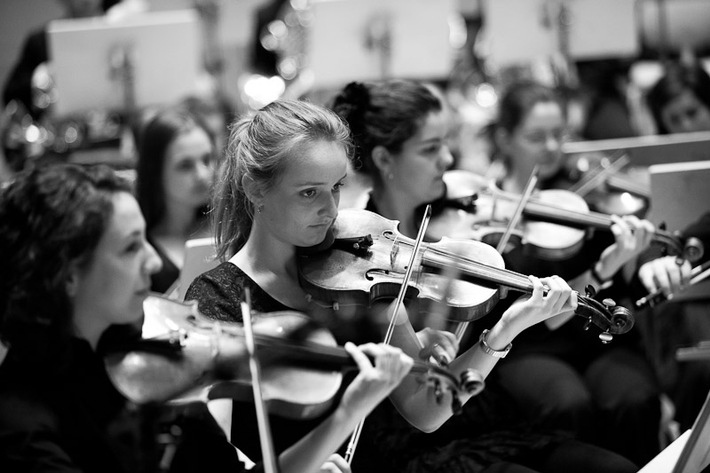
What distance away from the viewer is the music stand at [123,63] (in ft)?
10.7

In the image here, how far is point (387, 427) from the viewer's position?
5.08 ft

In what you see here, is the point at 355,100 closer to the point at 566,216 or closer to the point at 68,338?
the point at 566,216

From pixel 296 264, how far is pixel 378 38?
2.04 m

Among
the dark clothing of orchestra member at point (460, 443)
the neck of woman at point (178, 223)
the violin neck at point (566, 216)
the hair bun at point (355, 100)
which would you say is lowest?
the dark clothing of orchestra member at point (460, 443)

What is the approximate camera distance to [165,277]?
2.06 metres

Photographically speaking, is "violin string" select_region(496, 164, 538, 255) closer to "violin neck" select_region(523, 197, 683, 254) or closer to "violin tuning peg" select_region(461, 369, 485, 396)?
"violin neck" select_region(523, 197, 683, 254)

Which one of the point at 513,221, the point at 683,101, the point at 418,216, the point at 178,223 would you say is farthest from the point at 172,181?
the point at 683,101

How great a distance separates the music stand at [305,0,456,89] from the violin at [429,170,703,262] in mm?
1420

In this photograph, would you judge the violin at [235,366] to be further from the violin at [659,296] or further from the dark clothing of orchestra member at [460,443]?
the violin at [659,296]

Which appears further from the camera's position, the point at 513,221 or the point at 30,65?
the point at 30,65

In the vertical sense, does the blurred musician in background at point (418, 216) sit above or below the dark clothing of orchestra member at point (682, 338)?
above

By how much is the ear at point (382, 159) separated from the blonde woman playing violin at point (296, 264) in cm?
29

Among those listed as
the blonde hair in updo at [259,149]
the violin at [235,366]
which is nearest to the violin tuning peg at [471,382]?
the violin at [235,366]

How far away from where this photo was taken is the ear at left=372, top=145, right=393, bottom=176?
182 cm
